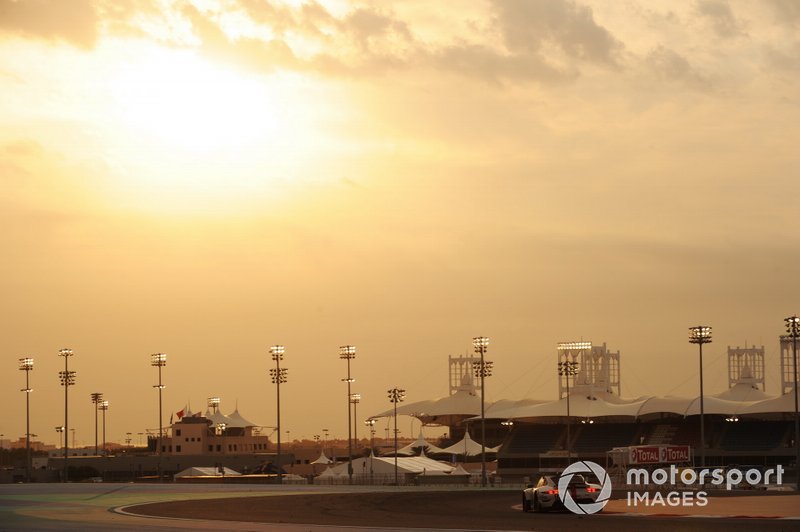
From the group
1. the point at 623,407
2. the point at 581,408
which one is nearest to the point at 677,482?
the point at 623,407

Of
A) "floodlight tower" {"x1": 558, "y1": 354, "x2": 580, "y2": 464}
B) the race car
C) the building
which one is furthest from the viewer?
the building

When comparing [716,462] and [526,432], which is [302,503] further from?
[526,432]

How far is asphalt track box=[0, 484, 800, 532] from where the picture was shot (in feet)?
118

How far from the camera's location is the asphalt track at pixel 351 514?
3591 cm

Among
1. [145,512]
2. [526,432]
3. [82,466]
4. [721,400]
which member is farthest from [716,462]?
[145,512]

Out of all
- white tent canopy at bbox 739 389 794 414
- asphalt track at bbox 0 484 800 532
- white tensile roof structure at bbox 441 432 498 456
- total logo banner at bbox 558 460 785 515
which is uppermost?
white tent canopy at bbox 739 389 794 414

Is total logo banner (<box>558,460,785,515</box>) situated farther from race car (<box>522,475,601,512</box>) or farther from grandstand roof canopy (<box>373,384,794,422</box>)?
grandstand roof canopy (<box>373,384,794,422</box>)

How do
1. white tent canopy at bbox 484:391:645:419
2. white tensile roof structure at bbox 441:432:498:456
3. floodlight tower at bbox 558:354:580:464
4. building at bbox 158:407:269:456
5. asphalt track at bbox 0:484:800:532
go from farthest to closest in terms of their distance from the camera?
1. building at bbox 158:407:269:456
2. white tensile roof structure at bbox 441:432:498:456
3. white tent canopy at bbox 484:391:645:419
4. floodlight tower at bbox 558:354:580:464
5. asphalt track at bbox 0:484:800:532

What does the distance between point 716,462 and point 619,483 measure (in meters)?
50.6

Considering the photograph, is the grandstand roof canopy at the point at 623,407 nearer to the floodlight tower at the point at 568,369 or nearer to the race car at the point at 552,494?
the floodlight tower at the point at 568,369

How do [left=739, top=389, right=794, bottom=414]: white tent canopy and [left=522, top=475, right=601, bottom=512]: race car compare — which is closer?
[left=522, top=475, right=601, bottom=512]: race car

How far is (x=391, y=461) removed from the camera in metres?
123

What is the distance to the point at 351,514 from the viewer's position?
1729 inches

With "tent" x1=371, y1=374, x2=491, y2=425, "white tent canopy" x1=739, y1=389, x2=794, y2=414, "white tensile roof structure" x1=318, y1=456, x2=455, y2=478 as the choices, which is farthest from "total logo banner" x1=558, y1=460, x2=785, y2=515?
"tent" x1=371, y1=374, x2=491, y2=425
